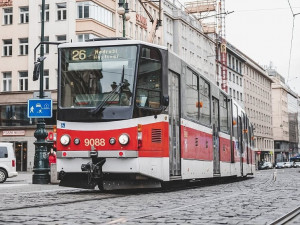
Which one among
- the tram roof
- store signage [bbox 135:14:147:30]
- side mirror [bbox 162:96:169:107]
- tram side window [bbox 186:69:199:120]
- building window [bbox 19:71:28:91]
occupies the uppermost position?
store signage [bbox 135:14:147:30]

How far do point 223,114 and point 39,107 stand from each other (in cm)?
707

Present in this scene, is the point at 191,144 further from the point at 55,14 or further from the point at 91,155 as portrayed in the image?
the point at 55,14

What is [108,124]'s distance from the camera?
13875mm

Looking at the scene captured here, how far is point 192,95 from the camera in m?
17.5

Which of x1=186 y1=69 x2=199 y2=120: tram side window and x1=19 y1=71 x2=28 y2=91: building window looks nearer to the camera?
x1=186 y1=69 x2=199 y2=120: tram side window

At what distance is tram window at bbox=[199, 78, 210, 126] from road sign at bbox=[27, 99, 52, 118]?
6312 millimetres

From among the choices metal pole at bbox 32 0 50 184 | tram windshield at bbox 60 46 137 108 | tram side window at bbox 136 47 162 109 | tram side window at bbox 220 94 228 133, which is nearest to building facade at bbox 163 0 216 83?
tram side window at bbox 220 94 228 133

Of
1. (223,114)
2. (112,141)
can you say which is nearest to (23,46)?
(223,114)

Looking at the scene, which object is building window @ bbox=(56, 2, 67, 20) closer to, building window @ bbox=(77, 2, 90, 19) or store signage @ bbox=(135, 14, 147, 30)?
building window @ bbox=(77, 2, 90, 19)

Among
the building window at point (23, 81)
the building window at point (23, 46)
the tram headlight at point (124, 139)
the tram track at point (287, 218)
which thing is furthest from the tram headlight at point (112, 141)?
the building window at point (23, 46)

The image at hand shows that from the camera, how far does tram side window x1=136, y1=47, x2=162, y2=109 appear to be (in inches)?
558

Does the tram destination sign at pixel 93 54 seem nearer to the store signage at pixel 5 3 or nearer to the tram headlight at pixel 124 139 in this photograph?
→ the tram headlight at pixel 124 139

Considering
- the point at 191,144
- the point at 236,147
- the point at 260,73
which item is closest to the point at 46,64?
the point at 236,147

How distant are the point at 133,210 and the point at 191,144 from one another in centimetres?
750
